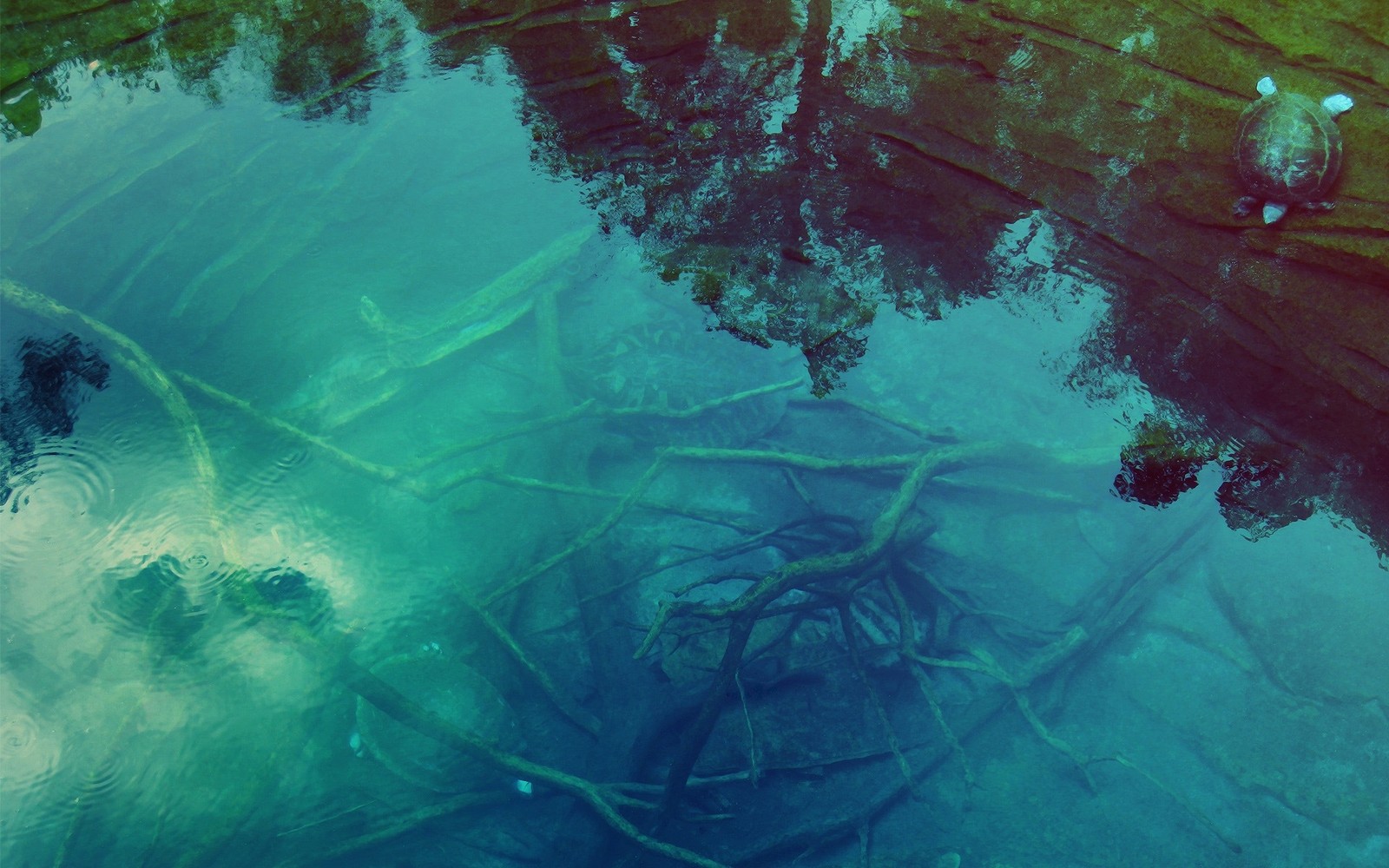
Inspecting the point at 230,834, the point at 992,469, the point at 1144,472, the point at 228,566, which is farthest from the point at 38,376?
the point at 1144,472

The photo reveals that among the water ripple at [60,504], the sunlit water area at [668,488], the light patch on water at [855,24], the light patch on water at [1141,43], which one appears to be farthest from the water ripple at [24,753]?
the light patch on water at [1141,43]

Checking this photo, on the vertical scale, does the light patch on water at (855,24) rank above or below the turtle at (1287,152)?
above

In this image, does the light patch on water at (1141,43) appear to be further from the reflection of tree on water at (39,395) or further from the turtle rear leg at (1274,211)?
the reflection of tree on water at (39,395)

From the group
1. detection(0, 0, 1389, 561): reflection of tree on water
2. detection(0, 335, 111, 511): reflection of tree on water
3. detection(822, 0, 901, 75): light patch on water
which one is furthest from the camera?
detection(822, 0, 901, 75): light patch on water

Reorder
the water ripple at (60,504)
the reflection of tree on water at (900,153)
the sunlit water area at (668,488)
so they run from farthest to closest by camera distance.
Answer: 1. the reflection of tree on water at (900,153)
2. the water ripple at (60,504)
3. the sunlit water area at (668,488)

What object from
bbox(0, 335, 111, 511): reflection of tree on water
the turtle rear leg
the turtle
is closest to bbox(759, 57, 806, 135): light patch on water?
the turtle

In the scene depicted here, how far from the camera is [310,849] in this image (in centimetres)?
244

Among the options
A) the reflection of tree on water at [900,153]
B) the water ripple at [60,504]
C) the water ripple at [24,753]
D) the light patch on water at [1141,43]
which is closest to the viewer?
the water ripple at [24,753]

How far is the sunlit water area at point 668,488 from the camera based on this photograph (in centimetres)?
256

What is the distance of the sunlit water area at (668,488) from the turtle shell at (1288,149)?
178 millimetres

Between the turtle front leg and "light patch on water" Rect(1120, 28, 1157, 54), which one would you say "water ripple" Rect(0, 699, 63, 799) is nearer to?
the turtle front leg

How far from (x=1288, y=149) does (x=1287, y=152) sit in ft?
0.05

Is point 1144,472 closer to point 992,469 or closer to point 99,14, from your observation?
point 992,469

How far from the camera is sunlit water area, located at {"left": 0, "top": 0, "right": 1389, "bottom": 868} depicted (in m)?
2.56
